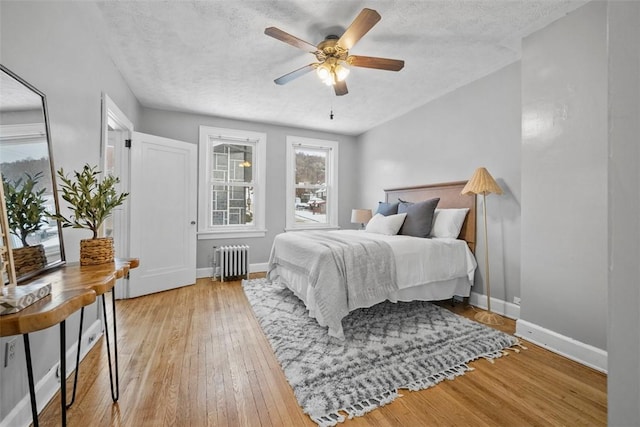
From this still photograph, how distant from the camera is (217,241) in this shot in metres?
4.50

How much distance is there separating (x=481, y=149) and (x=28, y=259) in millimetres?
3826

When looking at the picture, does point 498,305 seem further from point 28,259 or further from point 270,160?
point 270,160

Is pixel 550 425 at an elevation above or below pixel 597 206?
below

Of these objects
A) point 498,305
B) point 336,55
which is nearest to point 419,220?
point 498,305

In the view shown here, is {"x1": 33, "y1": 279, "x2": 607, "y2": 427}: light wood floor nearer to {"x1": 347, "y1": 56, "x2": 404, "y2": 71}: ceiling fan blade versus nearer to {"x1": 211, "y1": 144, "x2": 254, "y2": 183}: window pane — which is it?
{"x1": 347, "y1": 56, "x2": 404, "y2": 71}: ceiling fan blade

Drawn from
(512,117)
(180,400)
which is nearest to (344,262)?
(180,400)

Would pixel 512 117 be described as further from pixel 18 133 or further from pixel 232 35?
pixel 18 133

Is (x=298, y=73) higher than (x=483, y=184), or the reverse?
(x=298, y=73)

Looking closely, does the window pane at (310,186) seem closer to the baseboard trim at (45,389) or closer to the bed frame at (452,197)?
the bed frame at (452,197)

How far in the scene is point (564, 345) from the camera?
6.89ft

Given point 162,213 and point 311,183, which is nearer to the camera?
point 162,213

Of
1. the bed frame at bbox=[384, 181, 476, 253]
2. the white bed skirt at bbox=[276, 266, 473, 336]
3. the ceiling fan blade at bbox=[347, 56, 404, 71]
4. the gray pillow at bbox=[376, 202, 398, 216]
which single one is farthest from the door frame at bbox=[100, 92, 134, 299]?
the bed frame at bbox=[384, 181, 476, 253]

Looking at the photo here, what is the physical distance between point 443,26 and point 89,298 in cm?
292

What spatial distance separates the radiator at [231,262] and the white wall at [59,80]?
1921 millimetres
